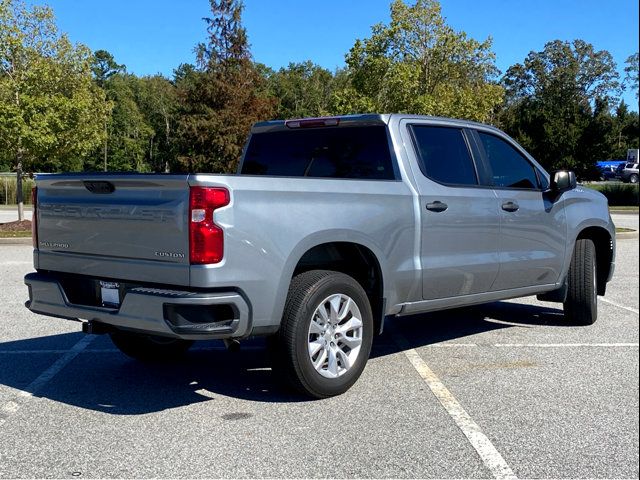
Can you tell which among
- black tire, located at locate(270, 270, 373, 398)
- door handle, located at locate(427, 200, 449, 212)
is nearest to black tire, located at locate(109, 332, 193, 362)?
black tire, located at locate(270, 270, 373, 398)

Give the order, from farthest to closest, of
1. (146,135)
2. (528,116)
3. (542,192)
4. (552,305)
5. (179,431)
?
A: (146,135) < (528,116) < (552,305) < (542,192) < (179,431)

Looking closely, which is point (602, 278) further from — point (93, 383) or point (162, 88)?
point (162, 88)

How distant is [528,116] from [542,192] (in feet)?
177

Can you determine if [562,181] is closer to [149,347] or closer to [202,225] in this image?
[202,225]

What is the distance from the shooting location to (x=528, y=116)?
188 feet

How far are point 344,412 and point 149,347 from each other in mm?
2110

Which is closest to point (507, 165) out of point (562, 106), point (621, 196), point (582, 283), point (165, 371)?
point (582, 283)

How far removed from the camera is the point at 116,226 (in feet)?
15.0

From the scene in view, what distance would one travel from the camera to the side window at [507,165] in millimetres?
6324

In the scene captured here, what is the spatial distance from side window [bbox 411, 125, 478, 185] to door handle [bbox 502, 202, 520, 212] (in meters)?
0.34

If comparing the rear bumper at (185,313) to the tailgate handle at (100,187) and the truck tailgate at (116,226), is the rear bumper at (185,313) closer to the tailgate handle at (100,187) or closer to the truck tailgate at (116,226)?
the truck tailgate at (116,226)

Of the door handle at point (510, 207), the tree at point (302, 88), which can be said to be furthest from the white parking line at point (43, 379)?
the tree at point (302, 88)

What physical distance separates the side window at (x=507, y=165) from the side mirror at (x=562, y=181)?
177mm

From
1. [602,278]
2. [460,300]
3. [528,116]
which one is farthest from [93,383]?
[528,116]
